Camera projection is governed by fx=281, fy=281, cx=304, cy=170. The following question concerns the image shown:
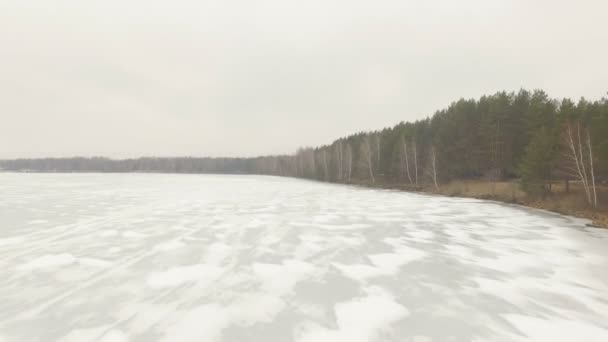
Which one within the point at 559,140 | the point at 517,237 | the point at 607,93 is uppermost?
the point at 607,93

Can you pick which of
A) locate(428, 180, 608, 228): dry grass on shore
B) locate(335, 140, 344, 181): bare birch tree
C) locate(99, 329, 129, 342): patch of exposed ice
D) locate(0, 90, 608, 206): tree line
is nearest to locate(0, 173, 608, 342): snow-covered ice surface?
locate(99, 329, 129, 342): patch of exposed ice

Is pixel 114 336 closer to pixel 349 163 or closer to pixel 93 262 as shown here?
pixel 93 262

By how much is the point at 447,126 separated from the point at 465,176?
8.12 metres

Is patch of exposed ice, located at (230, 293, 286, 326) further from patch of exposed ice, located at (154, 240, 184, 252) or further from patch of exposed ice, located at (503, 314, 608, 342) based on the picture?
patch of exposed ice, located at (154, 240, 184, 252)

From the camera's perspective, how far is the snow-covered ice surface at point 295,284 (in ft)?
12.6

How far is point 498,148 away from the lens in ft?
114

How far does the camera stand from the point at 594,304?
4797mm

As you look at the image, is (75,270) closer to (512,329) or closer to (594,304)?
(512,329)

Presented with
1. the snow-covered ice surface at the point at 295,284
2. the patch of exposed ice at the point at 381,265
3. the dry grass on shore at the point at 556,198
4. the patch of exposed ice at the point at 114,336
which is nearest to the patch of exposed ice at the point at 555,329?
the snow-covered ice surface at the point at 295,284

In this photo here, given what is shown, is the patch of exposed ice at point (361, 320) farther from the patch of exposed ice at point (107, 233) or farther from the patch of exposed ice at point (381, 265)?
the patch of exposed ice at point (107, 233)

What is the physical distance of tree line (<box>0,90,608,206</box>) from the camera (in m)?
19.9

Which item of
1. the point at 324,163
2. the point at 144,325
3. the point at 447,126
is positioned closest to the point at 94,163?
the point at 324,163

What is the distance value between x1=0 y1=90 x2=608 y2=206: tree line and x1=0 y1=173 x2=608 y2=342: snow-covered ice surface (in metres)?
12.8

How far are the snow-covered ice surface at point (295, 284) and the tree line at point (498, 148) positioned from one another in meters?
12.8
